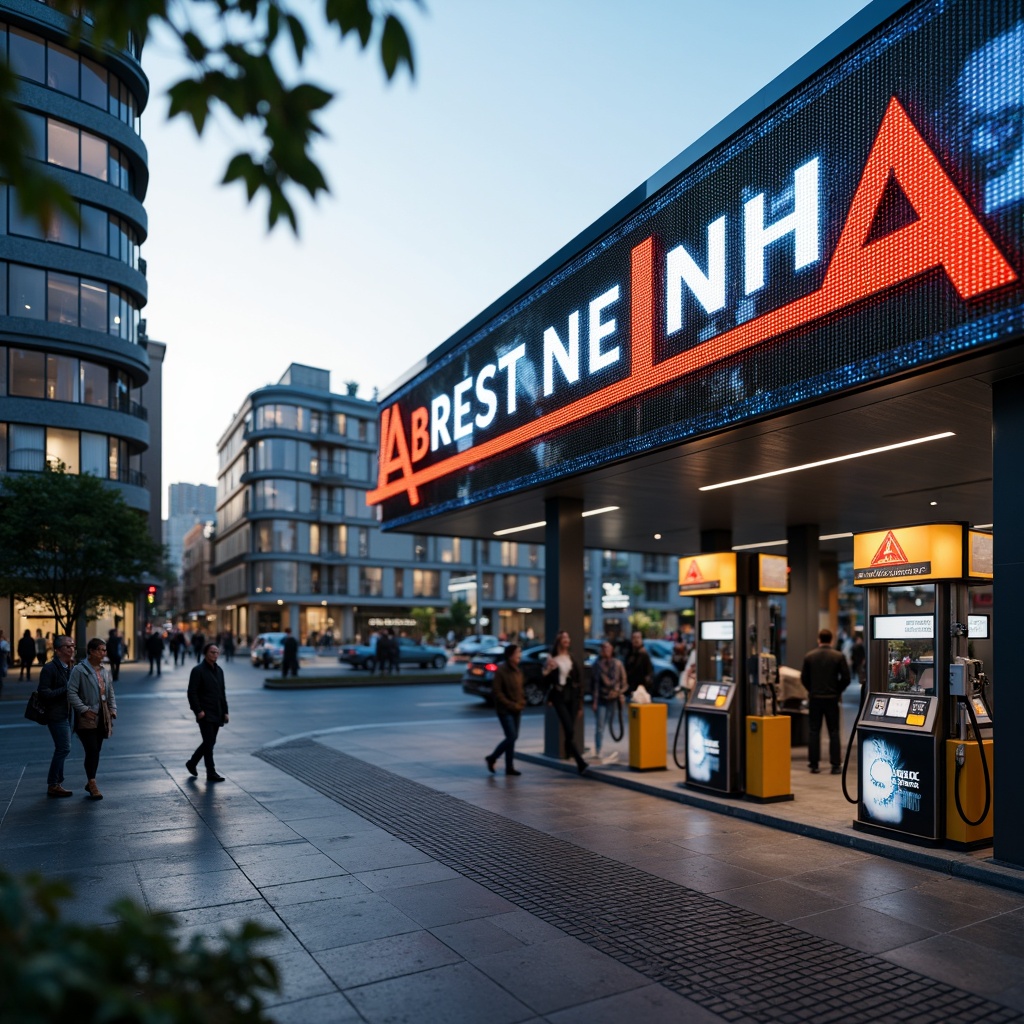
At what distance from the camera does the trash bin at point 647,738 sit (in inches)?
483

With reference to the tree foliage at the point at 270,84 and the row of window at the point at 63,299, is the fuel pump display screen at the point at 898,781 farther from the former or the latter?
the row of window at the point at 63,299

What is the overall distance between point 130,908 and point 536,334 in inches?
430

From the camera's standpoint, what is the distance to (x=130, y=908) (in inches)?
83.7

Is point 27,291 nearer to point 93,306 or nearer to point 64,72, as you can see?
point 93,306

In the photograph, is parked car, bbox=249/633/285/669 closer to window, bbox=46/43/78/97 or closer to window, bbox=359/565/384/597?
window, bbox=46/43/78/97

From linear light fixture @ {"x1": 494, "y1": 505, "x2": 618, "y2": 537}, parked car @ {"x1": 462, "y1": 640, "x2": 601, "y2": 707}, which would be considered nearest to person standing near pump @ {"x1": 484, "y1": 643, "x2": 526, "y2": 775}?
linear light fixture @ {"x1": 494, "y1": 505, "x2": 618, "y2": 537}

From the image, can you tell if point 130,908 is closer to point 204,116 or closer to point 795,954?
point 204,116

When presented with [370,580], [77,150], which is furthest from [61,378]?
[370,580]

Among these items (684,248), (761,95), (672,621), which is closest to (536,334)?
(684,248)

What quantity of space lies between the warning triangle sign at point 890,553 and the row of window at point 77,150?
37.5 m

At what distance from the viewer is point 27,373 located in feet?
123

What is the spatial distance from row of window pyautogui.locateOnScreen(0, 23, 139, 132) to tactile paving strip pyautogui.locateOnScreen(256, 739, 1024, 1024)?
3852 centimetres

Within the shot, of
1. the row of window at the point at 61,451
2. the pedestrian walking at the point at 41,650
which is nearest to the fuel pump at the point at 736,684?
the row of window at the point at 61,451

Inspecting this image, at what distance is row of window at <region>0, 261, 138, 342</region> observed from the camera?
36656mm
